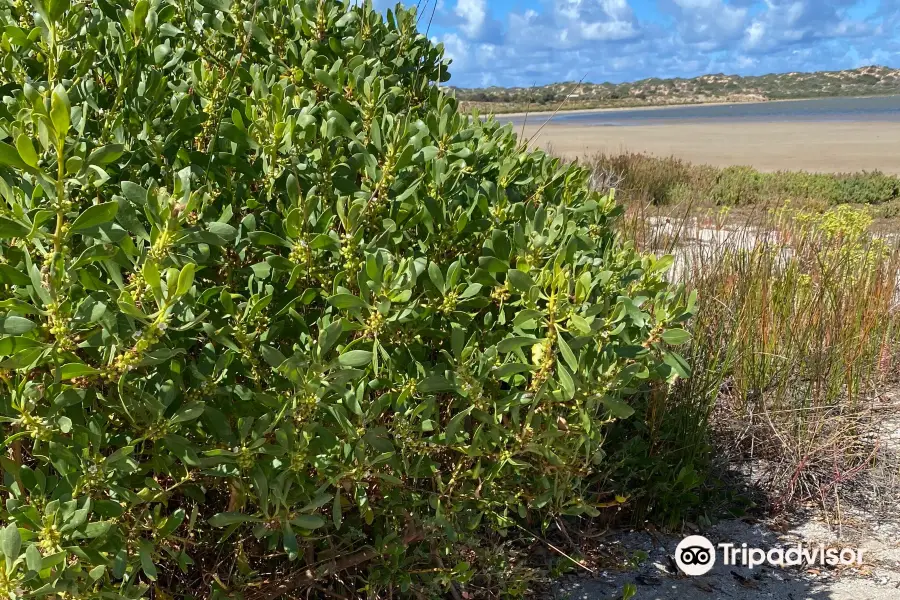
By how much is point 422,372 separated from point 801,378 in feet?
8.18

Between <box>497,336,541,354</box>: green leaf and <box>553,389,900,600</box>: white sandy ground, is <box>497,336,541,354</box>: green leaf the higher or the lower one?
the higher one

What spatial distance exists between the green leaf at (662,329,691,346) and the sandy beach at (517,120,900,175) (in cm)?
1382

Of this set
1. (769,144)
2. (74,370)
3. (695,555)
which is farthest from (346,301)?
(769,144)

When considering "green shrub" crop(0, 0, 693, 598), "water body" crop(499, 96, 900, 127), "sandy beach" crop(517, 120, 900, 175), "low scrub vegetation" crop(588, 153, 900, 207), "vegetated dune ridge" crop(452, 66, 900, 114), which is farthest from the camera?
"vegetated dune ridge" crop(452, 66, 900, 114)

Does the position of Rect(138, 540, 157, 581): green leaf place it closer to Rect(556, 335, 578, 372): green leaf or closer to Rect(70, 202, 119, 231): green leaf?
Rect(70, 202, 119, 231): green leaf

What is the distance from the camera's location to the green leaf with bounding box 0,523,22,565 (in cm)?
104

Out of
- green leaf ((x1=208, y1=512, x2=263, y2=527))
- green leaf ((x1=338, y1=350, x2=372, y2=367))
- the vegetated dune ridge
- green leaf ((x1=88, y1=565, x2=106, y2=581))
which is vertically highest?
the vegetated dune ridge

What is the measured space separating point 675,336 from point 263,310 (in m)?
0.77

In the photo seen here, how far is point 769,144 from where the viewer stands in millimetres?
27781

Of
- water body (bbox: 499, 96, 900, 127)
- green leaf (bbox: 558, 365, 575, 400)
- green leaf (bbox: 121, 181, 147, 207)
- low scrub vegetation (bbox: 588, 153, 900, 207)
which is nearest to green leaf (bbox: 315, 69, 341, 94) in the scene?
green leaf (bbox: 121, 181, 147, 207)

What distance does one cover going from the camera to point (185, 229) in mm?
1197

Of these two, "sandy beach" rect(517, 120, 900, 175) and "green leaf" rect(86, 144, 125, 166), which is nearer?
"green leaf" rect(86, 144, 125, 166)

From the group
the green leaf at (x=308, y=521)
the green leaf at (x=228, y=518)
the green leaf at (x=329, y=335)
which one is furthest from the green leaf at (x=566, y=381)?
the green leaf at (x=228, y=518)

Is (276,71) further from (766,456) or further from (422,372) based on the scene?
(766,456)
